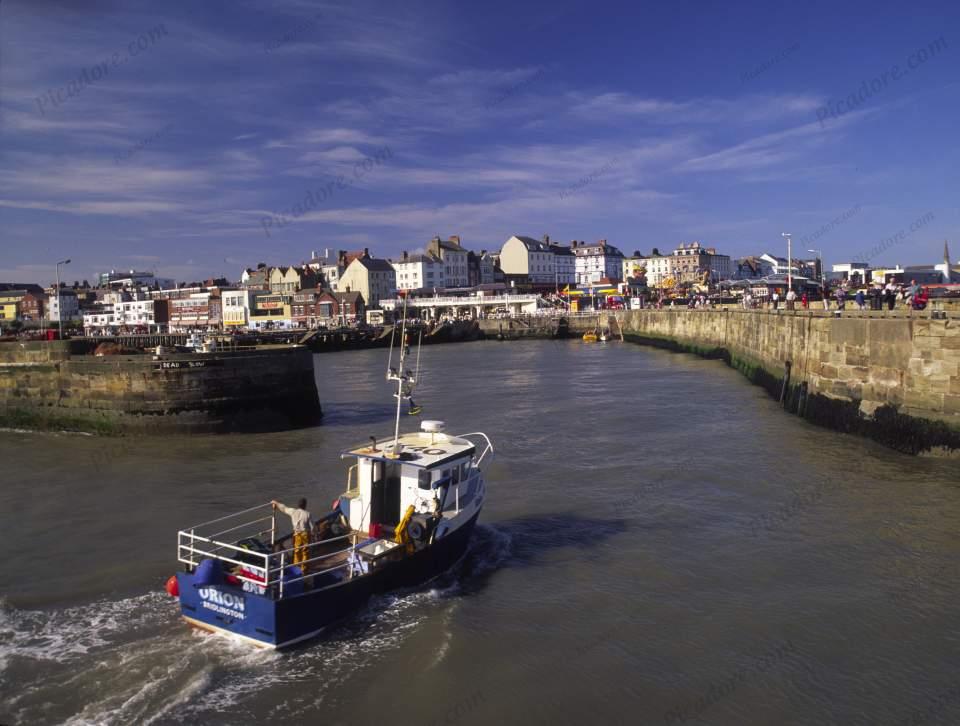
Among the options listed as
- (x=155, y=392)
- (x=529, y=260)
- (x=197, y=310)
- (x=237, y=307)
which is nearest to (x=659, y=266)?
(x=529, y=260)

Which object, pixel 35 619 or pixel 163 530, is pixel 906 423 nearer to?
pixel 163 530

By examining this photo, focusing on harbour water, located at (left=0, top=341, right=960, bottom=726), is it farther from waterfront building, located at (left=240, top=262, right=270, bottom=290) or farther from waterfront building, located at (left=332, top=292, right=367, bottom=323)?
waterfront building, located at (left=240, top=262, right=270, bottom=290)

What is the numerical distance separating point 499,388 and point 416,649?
104 ft

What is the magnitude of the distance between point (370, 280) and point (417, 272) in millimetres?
12586

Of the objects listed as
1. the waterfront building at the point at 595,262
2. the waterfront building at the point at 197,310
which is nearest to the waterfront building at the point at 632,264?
the waterfront building at the point at 595,262

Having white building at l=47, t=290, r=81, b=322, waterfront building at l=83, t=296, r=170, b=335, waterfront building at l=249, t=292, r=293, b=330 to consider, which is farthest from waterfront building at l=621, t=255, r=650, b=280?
white building at l=47, t=290, r=81, b=322

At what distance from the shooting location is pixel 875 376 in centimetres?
2570

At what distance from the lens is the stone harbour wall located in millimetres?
22531

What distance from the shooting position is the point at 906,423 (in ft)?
76.2

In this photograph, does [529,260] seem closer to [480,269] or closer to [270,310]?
[480,269]

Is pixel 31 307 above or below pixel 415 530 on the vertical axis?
above

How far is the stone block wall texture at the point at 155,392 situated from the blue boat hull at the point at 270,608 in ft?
61.6

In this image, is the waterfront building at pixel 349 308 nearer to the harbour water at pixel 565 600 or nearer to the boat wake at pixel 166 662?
the harbour water at pixel 565 600

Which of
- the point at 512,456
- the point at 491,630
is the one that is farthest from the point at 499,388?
the point at 491,630
